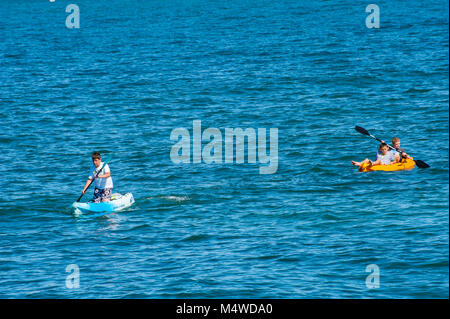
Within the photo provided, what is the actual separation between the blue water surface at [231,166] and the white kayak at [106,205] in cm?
38

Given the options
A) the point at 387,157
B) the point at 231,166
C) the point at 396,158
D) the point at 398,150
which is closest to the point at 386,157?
the point at 387,157

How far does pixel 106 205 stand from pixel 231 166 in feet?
26.5

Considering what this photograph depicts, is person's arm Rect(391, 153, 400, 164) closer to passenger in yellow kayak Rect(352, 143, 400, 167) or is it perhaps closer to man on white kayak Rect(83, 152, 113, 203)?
passenger in yellow kayak Rect(352, 143, 400, 167)

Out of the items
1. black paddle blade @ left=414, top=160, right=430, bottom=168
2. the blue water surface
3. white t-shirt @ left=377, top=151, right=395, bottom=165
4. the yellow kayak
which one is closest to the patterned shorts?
the blue water surface

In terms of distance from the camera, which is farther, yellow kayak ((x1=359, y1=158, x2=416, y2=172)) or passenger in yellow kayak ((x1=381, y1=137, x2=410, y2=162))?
yellow kayak ((x1=359, y1=158, x2=416, y2=172))

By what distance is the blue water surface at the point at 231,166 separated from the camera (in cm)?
2150

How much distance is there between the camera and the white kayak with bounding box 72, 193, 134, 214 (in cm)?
2684

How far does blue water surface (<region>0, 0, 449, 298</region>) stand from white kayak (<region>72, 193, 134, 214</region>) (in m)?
0.38

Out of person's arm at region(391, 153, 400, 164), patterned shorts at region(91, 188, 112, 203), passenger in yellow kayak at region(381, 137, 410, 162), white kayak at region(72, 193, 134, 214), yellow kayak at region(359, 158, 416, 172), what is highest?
passenger in yellow kayak at region(381, 137, 410, 162)

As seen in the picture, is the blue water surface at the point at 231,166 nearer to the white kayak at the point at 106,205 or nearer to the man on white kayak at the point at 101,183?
the white kayak at the point at 106,205

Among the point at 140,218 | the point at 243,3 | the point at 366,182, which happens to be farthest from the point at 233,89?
the point at 243,3

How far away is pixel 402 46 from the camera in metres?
62.2

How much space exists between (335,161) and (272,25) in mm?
48422

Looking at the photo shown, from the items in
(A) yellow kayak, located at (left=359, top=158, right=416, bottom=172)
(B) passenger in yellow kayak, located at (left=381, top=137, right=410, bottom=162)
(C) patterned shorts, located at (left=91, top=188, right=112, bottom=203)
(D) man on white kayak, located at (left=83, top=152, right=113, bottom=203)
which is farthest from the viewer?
(A) yellow kayak, located at (left=359, top=158, right=416, bottom=172)
